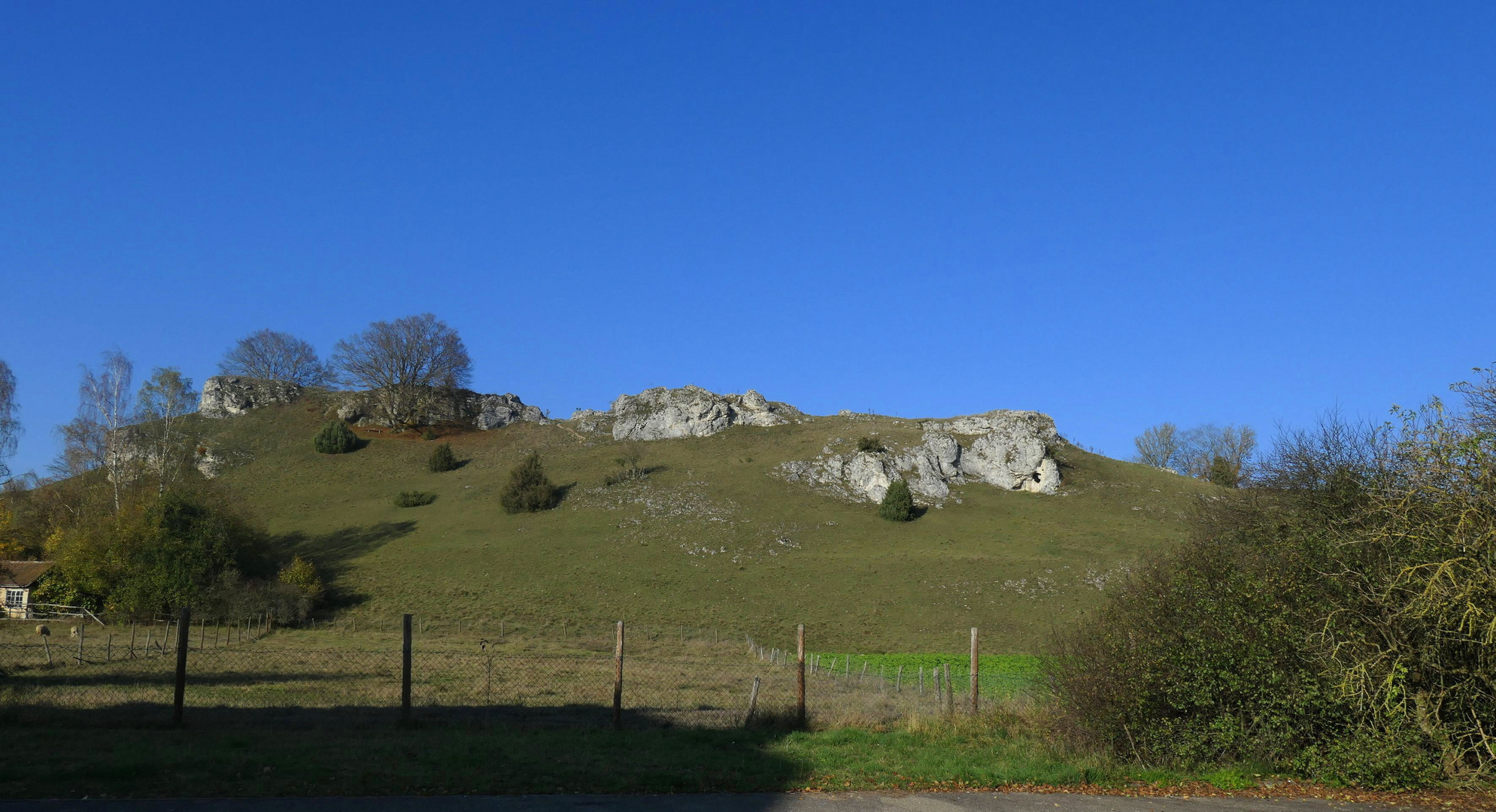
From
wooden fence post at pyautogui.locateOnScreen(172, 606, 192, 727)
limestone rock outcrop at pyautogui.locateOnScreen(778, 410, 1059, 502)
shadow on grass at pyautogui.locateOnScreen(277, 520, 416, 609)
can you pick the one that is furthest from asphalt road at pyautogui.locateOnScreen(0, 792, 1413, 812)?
limestone rock outcrop at pyautogui.locateOnScreen(778, 410, 1059, 502)

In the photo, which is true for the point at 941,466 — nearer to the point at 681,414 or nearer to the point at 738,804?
the point at 681,414

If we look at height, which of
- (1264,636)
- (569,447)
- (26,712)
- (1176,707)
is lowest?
(26,712)

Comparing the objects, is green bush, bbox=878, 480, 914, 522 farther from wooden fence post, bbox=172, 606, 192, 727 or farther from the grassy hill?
wooden fence post, bbox=172, 606, 192, 727

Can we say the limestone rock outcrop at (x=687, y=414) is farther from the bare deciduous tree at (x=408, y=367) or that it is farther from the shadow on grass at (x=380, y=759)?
the shadow on grass at (x=380, y=759)

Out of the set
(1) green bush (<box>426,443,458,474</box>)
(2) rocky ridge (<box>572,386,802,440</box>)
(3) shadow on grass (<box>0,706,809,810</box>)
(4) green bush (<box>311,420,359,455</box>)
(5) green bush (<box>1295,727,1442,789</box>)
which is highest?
(2) rocky ridge (<box>572,386,802,440</box>)

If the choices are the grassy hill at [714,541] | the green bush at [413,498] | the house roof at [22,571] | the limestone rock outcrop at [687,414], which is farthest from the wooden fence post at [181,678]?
the limestone rock outcrop at [687,414]

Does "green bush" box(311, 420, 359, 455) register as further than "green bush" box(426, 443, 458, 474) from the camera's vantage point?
Yes

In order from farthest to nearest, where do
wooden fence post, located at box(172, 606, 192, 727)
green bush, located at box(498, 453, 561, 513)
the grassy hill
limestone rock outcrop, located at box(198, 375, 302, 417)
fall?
limestone rock outcrop, located at box(198, 375, 302, 417)
green bush, located at box(498, 453, 561, 513)
the grassy hill
wooden fence post, located at box(172, 606, 192, 727)

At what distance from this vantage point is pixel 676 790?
9.73 metres

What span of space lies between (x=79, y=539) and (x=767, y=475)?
50170 millimetres

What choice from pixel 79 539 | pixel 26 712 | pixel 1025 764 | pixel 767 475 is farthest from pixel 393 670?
pixel 767 475

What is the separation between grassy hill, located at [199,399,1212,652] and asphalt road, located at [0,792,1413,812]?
99.2 ft

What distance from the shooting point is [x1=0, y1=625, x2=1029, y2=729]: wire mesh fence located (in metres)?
13.8

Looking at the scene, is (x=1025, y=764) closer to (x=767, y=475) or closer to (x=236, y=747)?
(x=236, y=747)
